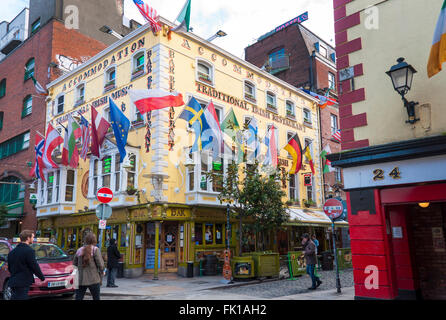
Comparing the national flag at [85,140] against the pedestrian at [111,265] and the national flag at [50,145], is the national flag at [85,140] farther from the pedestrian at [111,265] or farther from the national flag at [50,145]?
the pedestrian at [111,265]

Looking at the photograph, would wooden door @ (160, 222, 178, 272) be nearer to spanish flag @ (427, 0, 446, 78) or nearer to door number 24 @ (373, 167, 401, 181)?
door number 24 @ (373, 167, 401, 181)

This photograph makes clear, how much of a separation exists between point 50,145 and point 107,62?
18.9ft

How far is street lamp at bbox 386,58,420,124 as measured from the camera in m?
7.27

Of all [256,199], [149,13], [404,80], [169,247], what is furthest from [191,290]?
[149,13]

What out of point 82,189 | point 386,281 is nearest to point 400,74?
point 386,281

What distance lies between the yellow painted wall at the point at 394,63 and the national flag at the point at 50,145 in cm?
1581

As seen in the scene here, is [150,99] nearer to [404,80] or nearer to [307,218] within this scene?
[404,80]

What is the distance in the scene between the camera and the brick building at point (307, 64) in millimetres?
28438

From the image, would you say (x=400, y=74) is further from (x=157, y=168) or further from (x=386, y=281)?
(x=157, y=168)

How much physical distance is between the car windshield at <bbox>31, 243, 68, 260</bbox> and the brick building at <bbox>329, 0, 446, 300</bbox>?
8735 millimetres

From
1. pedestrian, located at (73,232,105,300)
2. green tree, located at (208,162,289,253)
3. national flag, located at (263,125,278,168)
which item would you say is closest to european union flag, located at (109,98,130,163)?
green tree, located at (208,162,289,253)

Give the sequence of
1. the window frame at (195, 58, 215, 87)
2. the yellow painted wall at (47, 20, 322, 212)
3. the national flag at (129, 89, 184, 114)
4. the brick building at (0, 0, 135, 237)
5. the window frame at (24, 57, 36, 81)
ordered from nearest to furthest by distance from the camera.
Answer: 1. the national flag at (129, 89, 184, 114)
2. the yellow painted wall at (47, 20, 322, 212)
3. the window frame at (195, 58, 215, 87)
4. the brick building at (0, 0, 135, 237)
5. the window frame at (24, 57, 36, 81)

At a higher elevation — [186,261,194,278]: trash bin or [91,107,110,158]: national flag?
[91,107,110,158]: national flag

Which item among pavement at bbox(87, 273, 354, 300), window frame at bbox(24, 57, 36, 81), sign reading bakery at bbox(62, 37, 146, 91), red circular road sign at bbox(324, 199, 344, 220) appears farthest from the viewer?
window frame at bbox(24, 57, 36, 81)
